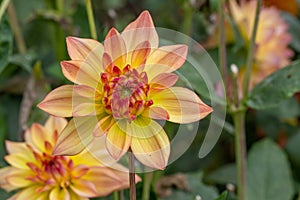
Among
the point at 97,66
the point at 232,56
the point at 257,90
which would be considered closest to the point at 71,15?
the point at 232,56

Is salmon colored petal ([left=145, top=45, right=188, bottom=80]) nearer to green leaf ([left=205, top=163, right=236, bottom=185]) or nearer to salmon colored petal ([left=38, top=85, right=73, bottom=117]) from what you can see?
salmon colored petal ([left=38, top=85, right=73, bottom=117])

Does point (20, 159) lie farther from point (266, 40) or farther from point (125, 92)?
point (266, 40)

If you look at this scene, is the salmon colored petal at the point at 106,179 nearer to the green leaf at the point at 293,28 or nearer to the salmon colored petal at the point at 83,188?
the salmon colored petal at the point at 83,188

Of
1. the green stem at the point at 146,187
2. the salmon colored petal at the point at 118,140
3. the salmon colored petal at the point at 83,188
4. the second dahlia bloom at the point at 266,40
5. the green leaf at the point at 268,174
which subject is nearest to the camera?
the salmon colored petal at the point at 118,140

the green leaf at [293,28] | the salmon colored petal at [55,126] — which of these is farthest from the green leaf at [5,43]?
the green leaf at [293,28]

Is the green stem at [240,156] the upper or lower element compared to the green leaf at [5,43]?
lower

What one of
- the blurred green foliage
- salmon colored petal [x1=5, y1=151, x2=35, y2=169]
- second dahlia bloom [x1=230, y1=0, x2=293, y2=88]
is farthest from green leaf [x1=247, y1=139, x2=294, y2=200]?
salmon colored petal [x1=5, y1=151, x2=35, y2=169]

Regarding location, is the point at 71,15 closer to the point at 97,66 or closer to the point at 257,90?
the point at 257,90
